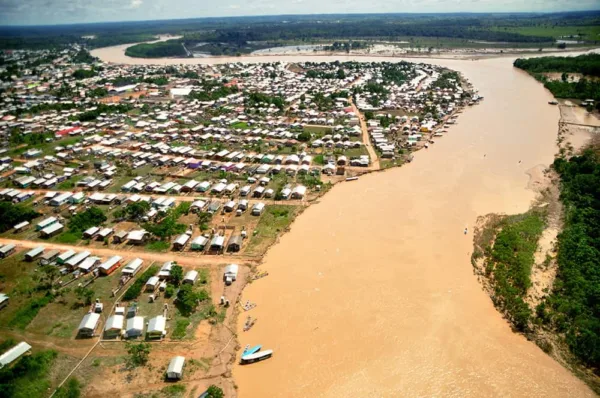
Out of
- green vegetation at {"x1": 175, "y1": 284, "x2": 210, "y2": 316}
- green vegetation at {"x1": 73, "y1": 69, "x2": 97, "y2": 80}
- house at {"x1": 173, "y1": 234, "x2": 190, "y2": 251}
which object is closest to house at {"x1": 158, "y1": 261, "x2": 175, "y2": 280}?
green vegetation at {"x1": 175, "y1": 284, "x2": 210, "y2": 316}

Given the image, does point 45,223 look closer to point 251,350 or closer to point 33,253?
point 33,253

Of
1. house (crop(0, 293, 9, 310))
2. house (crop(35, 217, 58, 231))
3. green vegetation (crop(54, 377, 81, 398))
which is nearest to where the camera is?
green vegetation (crop(54, 377, 81, 398))

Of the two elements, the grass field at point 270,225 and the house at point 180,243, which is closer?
the house at point 180,243

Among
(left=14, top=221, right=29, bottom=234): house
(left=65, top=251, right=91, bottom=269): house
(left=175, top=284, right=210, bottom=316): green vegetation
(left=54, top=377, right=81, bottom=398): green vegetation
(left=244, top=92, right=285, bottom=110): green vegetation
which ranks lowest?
(left=54, top=377, right=81, bottom=398): green vegetation

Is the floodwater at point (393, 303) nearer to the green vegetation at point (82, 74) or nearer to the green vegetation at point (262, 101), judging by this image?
the green vegetation at point (262, 101)

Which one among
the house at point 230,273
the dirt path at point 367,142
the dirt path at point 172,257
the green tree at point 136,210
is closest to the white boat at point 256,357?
the house at point 230,273

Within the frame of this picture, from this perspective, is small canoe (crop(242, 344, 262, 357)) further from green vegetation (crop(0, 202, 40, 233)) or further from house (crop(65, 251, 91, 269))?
green vegetation (crop(0, 202, 40, 233))

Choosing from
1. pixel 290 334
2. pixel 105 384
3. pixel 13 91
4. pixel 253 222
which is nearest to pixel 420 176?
pixel 253 222

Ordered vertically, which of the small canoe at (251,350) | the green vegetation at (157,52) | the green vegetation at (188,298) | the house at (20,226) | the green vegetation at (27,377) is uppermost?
the green vegetation at (157,52)
